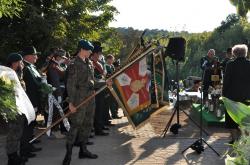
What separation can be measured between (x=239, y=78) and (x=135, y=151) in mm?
2369

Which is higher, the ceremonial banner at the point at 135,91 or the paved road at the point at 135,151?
the ceremonial banner at the point at 135,91

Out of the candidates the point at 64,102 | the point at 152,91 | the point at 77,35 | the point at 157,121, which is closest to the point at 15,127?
the point at 64,102

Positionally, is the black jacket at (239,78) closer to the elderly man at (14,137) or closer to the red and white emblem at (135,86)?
the red and white emblem at (135,86)

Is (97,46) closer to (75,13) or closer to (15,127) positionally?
(15,127)

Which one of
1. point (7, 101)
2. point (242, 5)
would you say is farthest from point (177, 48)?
point (242, 5)

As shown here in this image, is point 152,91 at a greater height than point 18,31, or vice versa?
point 18,31

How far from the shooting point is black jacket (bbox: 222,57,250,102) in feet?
27.3

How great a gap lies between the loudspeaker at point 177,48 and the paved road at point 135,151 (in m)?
1.80

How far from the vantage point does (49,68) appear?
9789mm

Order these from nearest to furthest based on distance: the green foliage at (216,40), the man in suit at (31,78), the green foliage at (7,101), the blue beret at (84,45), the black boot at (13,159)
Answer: the green foliage at (7,101) < the black boot at (13,159) < the blue beret at (84,45) < the man in suit at (31,78) < the green foliage at (216,40)

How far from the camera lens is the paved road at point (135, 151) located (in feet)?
25.7

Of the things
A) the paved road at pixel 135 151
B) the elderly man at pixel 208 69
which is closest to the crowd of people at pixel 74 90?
the paved road at pixel 135 151

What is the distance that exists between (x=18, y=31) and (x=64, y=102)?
406 centimetres

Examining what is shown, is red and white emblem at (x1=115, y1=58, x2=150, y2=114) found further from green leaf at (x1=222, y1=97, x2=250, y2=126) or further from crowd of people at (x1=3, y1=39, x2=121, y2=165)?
green leaf at (x1=222, y1=97, x2=250, y2=126)
